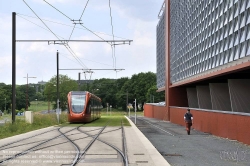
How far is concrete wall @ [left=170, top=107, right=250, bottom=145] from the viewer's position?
1781cm

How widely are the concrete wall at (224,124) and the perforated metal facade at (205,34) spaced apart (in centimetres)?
334

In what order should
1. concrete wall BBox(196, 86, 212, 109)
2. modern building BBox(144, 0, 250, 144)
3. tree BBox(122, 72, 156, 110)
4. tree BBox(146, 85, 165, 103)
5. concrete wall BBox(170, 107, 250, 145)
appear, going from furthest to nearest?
1. tree BBox(122, 72, 156, 110)
2. tree BBox(146, 85, 165, 103)
3. concrete wall BBox(196, 86, 212, 109)
4. modern building BBox(144, 0, 250, 144)
5. concrete wall BBox(170, 107, 250, 145)

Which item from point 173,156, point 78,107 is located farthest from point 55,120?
point 173,156

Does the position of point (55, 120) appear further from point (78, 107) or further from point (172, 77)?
point (172, 77)

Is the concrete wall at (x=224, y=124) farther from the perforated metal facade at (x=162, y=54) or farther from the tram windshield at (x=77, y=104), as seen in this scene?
the perforated metal facade at (x=162, y=54)

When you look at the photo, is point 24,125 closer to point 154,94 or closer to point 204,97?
point 204,97

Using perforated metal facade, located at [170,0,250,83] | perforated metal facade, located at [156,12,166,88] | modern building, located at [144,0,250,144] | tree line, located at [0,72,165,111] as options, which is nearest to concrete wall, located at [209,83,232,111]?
modern building, located at [144,0,250,144]

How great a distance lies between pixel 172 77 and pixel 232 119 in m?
28.7

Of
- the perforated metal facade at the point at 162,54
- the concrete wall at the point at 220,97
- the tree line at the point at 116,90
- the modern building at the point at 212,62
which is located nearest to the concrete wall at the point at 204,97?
the modern building at the point at 212,62

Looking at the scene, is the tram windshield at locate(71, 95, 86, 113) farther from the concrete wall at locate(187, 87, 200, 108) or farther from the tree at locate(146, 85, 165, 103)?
the tree at locate(146, 85, 165, 103)

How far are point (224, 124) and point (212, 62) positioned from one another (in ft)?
26.1

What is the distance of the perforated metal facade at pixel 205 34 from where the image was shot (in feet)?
71.2

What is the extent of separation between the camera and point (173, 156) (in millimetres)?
13297

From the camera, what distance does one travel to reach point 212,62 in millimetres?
28297
